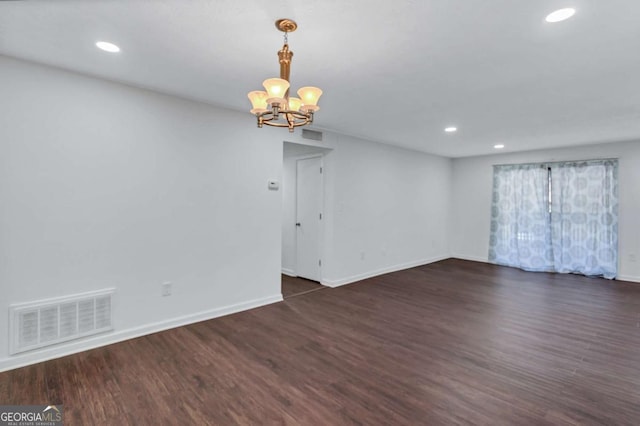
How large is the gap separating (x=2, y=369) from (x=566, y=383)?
4.47 metres

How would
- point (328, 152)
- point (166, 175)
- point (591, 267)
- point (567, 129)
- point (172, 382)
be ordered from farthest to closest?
1. point (591, 267)
2. point (328, 152)
3. point (567, 129)
4. point (166, 175)
5. point (172, 382)

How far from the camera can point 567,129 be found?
4746mm

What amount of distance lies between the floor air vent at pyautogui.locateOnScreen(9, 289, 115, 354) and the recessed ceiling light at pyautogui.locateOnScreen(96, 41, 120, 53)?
2134 millimetres

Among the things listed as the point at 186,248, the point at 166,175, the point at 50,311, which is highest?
the point at 166,175

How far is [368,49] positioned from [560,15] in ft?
3.83

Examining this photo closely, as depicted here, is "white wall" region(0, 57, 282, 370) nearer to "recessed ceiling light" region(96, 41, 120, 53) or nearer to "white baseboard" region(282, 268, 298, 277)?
"recessed ceiling light" region(96, 41, 120, 53)

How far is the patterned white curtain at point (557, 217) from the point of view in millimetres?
5828

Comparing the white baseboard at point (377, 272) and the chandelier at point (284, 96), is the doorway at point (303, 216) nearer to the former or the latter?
the white baseboard at point (377, 272)

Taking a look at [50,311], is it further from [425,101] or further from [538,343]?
[538,343]

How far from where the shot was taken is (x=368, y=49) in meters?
2.31

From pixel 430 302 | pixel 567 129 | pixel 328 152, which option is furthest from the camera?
pixel 328 152

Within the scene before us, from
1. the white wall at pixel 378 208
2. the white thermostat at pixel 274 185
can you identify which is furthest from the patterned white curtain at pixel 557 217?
the white thermostat at pixel 274 185

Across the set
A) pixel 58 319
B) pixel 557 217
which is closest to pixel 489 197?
pixel 557 217

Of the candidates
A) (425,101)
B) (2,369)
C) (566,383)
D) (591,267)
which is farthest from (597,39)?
(591,267)
